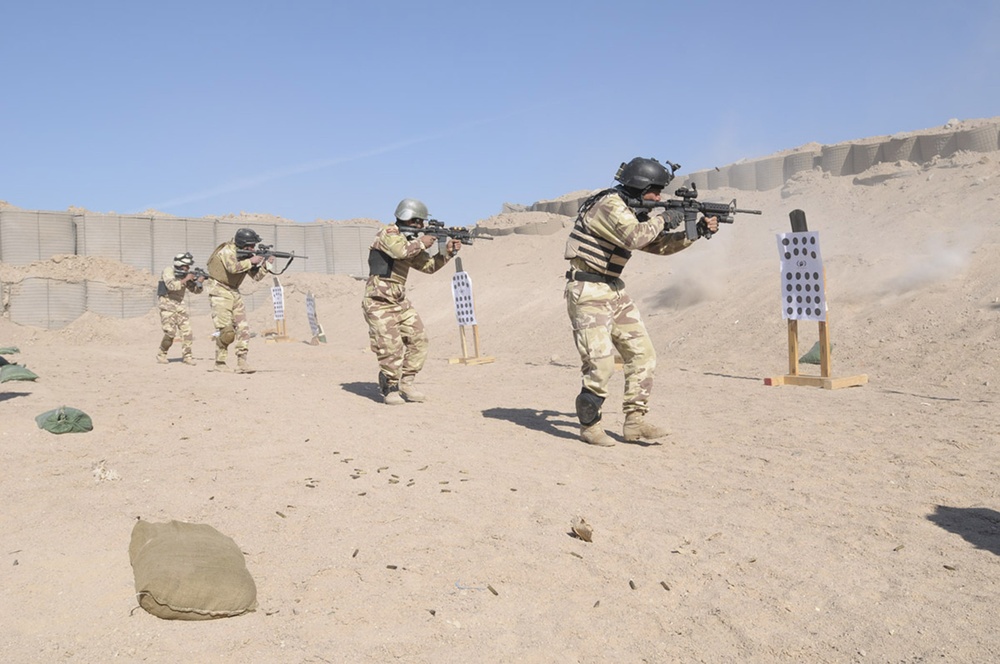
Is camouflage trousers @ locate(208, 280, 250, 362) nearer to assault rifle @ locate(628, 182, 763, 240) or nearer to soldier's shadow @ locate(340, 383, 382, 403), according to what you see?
soldier's shadow @ locate(340, 383, 382, 403)

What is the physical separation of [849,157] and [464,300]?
12.4m

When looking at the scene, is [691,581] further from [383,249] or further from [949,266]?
[949,266]

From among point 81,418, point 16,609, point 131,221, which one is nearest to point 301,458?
point 81,418

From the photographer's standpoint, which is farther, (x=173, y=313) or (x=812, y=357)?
(x=173, y=313)

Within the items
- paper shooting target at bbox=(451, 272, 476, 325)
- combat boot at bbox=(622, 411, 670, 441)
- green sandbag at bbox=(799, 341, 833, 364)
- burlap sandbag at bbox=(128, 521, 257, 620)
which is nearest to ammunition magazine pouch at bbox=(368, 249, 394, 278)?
combat boot at bbox=(622, 411, 670, 441)

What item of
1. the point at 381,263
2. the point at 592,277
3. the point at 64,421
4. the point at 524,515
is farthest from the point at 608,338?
the point at 64,421

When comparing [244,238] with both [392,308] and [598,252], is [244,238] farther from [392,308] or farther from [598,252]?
[598,252]

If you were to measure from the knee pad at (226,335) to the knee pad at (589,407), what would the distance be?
6655 millimetres

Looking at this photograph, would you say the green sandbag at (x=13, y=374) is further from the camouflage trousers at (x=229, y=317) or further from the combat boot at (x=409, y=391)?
the combat boot at (x=409, y=391)

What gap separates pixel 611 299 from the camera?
18.9 ft

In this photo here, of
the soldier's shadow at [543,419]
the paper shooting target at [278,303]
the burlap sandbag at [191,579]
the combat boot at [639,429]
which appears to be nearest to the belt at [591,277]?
the combat boot at [639,429]

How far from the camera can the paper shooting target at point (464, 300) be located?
13148mm

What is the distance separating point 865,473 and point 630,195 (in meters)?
2.47

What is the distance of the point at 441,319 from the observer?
21.4m
